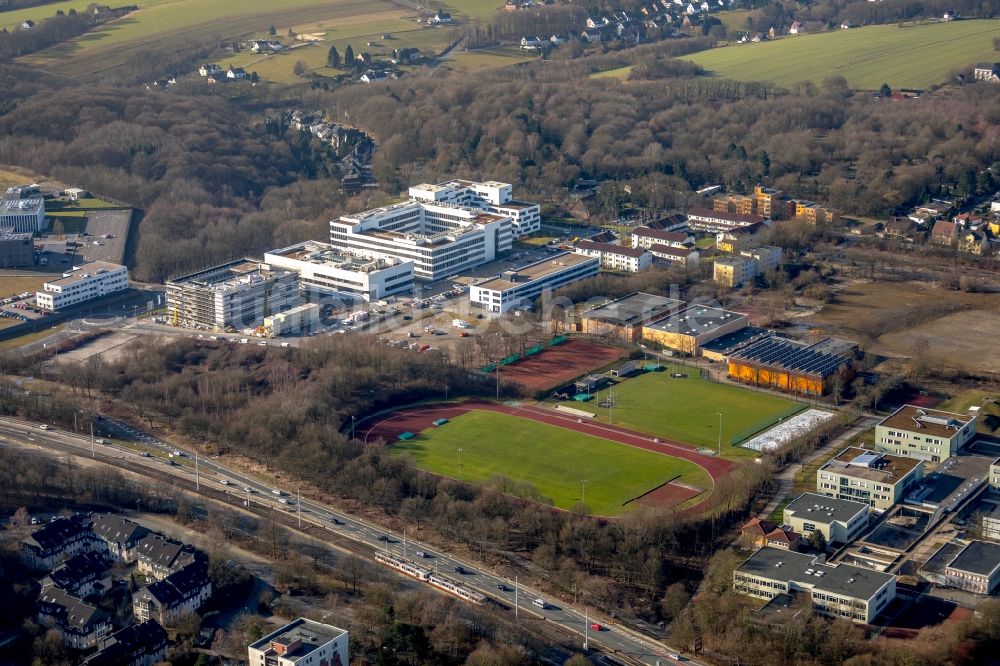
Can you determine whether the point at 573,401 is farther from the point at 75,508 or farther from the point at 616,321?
the point at 75,508

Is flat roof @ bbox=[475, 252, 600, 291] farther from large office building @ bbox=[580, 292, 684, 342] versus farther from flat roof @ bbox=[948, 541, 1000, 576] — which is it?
flat roof @ bbox=[948, 541, 1000, 576]

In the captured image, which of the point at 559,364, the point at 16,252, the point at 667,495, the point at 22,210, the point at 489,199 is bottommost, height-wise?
the point at 667,495

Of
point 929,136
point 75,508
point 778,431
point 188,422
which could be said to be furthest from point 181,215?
point 929,136

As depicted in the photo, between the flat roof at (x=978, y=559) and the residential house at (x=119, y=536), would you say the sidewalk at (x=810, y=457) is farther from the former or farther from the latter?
the residential house at (x=119, y=536)

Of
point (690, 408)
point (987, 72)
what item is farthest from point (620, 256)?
point (987, 72)

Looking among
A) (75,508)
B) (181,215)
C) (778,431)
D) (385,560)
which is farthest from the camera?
(181,215)

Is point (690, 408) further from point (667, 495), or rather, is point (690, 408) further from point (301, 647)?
point (301, 647)

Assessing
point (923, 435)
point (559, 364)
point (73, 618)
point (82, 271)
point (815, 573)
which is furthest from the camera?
point (82, 271)
